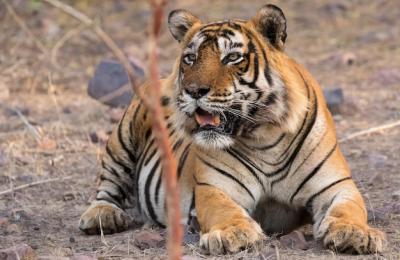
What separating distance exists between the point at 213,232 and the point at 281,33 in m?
1.01

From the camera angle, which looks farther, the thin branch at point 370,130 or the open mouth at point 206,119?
the thin branch at point 370,130

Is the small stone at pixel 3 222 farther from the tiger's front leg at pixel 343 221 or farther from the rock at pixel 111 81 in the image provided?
the rock at pixel 111 81

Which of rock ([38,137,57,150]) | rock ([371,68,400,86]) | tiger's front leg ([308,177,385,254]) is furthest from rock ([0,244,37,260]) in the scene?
rock ([371,68,400,86])

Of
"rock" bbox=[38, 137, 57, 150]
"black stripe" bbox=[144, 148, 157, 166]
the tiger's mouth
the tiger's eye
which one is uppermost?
the tiger's eye

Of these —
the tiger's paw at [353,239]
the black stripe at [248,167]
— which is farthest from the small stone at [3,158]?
the tiger's paw at [353,239]

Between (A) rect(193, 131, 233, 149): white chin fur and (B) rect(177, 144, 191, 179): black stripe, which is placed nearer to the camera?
(A) rect(193, 131, 233, 149): white chin fur

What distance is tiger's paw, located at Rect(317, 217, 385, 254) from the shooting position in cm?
401

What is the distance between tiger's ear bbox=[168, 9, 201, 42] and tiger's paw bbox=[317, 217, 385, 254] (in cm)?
130

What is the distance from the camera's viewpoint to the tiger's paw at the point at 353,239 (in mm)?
4008

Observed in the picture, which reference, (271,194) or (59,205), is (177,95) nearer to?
(271,194)

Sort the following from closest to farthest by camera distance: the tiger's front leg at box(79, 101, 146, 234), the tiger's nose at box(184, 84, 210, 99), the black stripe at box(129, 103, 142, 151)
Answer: the tiger's nose at box(184, 84, 210, 99), the tiger's front leg at box(79, 101, 146, 234), the black stripe at box(129, 103, 142, 151)

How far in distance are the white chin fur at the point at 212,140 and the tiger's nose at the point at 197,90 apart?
214 millimetres

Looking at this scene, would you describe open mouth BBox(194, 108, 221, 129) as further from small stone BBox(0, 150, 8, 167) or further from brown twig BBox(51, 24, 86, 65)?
brown twig BBox(51, 24, 86, 65)

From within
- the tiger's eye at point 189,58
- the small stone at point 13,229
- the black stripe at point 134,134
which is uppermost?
the tiger's eye at point 189,58
